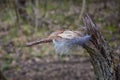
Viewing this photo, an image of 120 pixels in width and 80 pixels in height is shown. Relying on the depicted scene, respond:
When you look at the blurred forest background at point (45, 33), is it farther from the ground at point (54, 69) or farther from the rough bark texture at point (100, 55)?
the rough bark texture at point (100, 55)

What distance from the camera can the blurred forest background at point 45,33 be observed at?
6.73m

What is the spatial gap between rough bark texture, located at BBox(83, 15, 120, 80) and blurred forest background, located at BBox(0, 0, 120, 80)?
3.30 m

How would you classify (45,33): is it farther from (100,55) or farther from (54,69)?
(100,55)

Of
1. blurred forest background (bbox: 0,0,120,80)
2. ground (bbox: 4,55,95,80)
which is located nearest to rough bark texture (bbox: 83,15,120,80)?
blurred forest background (bbox: 0,0,120,80)

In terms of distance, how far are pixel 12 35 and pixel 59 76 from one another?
3.01m

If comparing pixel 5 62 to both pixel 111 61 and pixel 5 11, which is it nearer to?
pixel 5 11

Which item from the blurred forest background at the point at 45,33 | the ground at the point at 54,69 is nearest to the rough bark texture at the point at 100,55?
the blurred forest background at the point at 45,33

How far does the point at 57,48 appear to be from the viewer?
5.76 feet

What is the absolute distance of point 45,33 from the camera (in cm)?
890

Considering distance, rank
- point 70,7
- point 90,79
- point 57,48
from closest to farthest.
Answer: point 57,48 < point 90,79 < point 70,7

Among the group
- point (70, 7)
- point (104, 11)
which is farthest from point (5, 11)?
point (104, 11)

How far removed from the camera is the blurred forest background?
22.1ft

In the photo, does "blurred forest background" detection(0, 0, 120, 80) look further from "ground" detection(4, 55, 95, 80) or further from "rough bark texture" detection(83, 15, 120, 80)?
"rough bark texture" detection(83, 15, 120, 80)

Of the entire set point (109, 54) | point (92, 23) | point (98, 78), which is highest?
point (92, 23)
